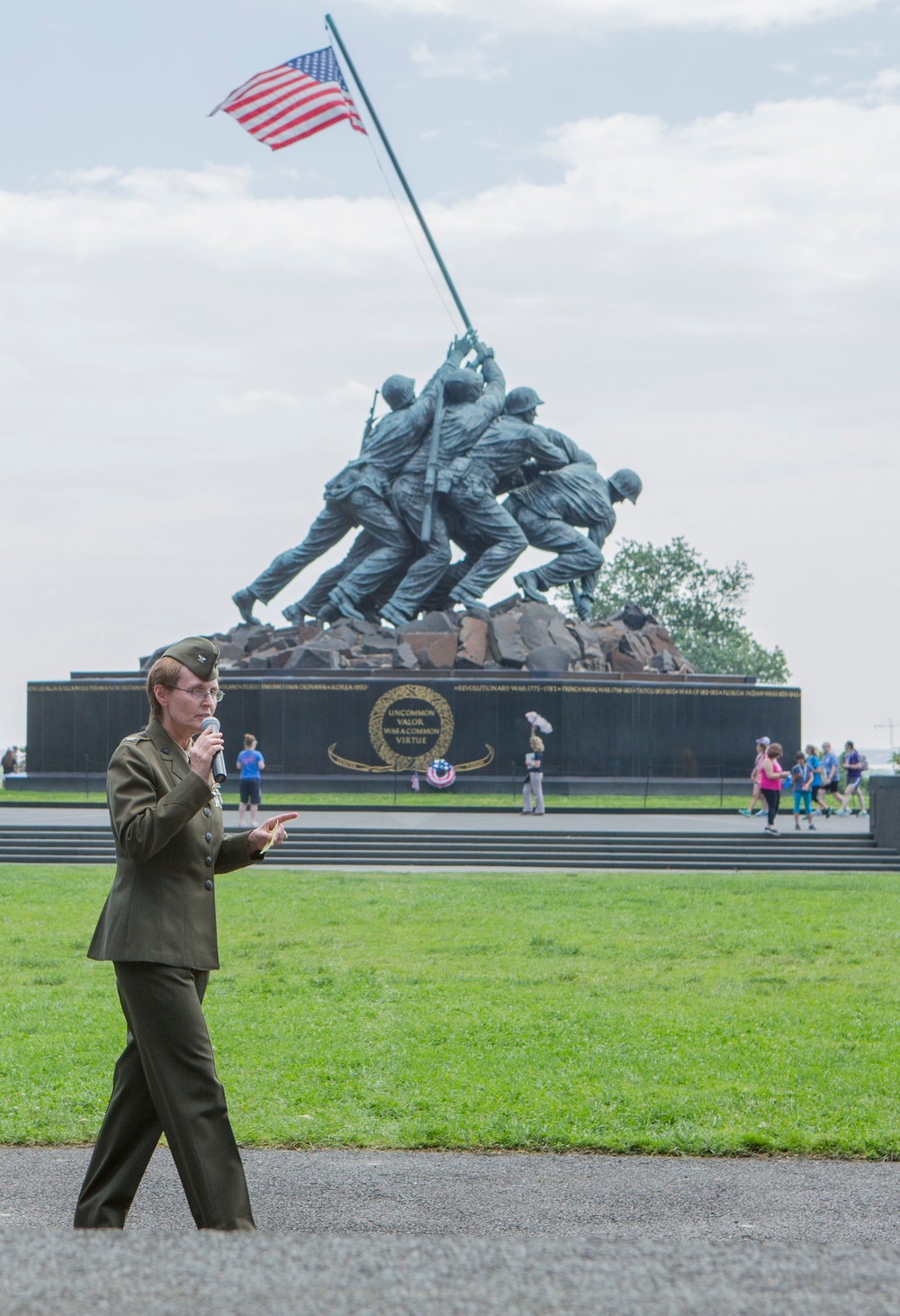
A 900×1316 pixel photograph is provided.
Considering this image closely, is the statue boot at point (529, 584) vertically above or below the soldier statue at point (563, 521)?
below

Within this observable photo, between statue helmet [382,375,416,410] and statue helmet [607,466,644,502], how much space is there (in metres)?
5.10

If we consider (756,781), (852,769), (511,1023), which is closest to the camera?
(511,1023)

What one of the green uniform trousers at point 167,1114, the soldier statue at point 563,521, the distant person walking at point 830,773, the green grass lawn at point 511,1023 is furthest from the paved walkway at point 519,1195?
the soldier statue at point 563,521

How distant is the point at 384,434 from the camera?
30484 mm

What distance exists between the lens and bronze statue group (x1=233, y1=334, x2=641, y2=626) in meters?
30.2

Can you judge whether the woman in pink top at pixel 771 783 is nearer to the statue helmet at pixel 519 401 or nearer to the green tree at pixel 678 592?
the statue helmet at pixel 519 401

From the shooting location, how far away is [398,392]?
100ft

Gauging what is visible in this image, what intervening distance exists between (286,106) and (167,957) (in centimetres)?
2092

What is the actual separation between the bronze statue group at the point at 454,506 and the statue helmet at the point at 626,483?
0.12ft

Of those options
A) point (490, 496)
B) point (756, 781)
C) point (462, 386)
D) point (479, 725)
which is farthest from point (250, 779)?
point (462, 386)

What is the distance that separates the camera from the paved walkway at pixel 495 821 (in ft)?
60.3

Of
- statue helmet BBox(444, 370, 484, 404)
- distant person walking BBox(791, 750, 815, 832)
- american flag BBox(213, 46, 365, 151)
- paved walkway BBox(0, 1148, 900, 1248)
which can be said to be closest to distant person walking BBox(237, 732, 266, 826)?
distant person walking BBox(791, 750, 815, 832)

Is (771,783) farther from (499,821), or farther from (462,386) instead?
(462,386)

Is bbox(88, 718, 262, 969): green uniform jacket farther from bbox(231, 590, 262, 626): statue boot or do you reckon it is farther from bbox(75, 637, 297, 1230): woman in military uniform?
bbox(231, 590, 262, 626): statue boot
